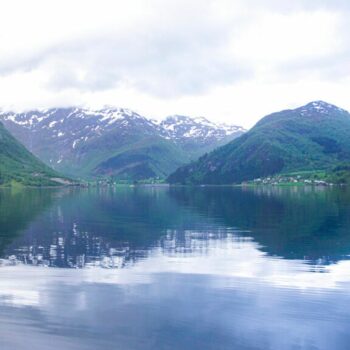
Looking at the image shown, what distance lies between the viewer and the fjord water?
27031mm

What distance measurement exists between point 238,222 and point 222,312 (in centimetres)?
5787

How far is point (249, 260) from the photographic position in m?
49.8

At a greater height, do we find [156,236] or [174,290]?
[156,236]

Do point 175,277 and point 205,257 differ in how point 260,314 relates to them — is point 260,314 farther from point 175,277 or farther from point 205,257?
point 205,257

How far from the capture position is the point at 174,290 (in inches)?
1476

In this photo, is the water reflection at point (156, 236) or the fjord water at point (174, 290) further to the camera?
the water reflection at point (156, 236)

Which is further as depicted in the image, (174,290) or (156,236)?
(156,236)

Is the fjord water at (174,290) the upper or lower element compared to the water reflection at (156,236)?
lower

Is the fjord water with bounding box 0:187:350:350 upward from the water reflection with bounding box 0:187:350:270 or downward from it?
downward

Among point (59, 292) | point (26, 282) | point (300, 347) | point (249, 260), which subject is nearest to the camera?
point (300, 347)

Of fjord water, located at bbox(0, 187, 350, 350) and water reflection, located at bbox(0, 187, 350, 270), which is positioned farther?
water reflection, located at bbox(0, 187, 350, 270)

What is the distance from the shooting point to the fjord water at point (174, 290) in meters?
27.0

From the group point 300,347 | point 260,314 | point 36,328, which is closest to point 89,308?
point 36,328

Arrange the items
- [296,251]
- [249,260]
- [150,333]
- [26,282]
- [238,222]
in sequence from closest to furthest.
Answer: [150,333] < [26,282] < [249,260] < [296,251] < [238,222]
